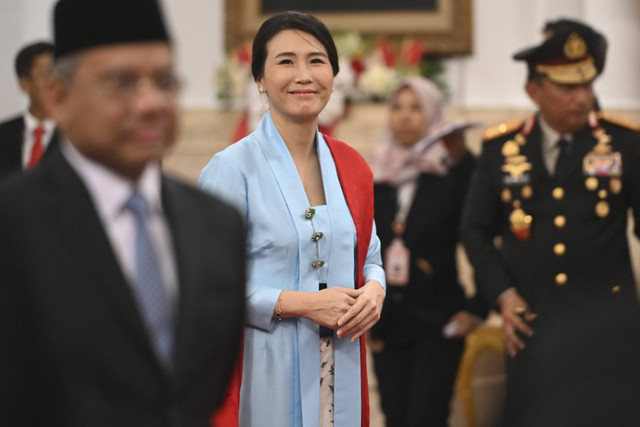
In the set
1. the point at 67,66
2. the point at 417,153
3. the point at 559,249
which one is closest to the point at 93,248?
the point at 67,66

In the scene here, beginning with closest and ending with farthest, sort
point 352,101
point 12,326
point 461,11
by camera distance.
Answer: point 12,326 < point 352,101 < point 461,11

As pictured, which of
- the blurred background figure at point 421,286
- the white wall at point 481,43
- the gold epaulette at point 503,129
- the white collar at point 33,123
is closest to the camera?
the gold epaulette at point 503,129

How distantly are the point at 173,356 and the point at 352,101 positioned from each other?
4683 mm

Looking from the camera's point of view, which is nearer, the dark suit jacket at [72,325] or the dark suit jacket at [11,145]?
the dark suit jacket at [72,325]

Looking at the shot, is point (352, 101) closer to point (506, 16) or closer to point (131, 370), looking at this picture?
point (506, 16)

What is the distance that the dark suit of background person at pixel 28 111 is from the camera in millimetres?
3854

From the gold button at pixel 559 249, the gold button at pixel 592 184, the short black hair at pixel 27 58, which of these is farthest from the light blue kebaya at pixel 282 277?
the short black hair at pixel 27 58

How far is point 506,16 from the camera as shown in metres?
6.47

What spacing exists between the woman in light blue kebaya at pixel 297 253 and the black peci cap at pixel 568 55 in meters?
1.23

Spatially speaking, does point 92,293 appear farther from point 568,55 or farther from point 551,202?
point 568,55

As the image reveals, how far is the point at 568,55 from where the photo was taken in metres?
3.32

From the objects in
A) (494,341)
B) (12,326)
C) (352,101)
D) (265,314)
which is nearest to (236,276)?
(12,326)

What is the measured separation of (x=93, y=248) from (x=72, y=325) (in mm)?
113

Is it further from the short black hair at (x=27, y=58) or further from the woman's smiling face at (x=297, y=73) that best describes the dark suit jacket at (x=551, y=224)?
the short black hair at (x=27, y=58)
